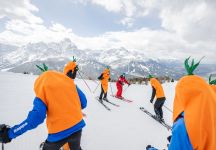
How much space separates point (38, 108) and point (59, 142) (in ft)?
2.27

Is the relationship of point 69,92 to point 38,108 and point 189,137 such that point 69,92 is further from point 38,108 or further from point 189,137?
point 189,137

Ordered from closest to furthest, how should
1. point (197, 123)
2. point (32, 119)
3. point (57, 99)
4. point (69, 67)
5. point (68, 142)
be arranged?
1. point (197, 123)
2. point (32, 119)
3. point (57, 99)
4. point (68, 142)
5. point (69, 67)

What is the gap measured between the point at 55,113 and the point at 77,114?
0.39m

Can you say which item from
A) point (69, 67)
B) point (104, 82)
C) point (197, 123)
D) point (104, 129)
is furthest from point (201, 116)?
point (104, 82)

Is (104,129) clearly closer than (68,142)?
No

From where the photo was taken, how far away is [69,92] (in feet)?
10.9

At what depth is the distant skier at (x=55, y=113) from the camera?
Answer: 3.05 meters

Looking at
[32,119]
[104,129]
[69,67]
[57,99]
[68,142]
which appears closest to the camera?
[32,119]

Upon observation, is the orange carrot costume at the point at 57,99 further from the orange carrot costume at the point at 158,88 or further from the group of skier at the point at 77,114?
the orange carrot costume at the point at 158,88

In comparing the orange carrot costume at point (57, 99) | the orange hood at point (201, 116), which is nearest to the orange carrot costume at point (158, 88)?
the orange carrot costume at point (57, 99)

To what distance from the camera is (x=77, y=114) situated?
11.3 feet

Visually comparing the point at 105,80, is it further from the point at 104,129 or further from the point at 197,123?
the point at 197,123

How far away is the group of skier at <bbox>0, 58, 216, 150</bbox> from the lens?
185 cm

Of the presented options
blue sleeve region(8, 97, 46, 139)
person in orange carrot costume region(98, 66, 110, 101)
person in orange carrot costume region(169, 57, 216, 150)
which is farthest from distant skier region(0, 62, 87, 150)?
person in orange carrot costume region(98, 66, 110, 101)
